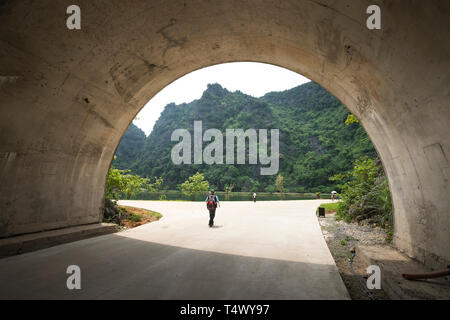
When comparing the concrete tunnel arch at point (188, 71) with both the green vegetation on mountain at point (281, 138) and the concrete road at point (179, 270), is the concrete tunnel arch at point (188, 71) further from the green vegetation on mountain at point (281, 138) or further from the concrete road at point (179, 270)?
the green vegetation on mountain at point (281, 138)

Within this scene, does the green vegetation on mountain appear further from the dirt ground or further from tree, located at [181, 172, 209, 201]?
the dirt ground

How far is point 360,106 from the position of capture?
5414 millimetres

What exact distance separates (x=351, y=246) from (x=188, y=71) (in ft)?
23.2

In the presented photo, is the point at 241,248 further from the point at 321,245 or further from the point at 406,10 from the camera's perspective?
the point at 406,10

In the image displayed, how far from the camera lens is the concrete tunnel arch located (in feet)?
10.8

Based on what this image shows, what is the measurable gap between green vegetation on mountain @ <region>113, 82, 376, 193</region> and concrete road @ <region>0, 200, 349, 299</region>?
4877 centimetres

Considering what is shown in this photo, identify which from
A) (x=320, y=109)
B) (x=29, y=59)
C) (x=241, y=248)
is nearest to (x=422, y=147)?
(x=241, y=248)

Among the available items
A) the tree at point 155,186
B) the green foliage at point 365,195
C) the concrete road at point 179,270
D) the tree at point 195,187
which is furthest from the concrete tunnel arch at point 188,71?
the tree at point 155,186

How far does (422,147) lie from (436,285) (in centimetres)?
196

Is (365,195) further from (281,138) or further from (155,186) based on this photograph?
(281,138)

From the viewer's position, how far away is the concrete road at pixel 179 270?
329cm
